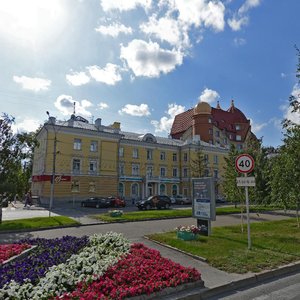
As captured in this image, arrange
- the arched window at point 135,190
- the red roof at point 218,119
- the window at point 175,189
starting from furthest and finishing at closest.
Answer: the red roof at point 218,119
the window at point 175,189
the arched window at point 135,190

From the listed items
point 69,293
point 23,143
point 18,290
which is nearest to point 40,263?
point 18,290

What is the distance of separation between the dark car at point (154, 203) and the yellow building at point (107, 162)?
11.5 metres

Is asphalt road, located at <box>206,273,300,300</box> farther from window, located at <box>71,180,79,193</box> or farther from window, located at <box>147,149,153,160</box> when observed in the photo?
window, located at <box>147,149,153,160</box>

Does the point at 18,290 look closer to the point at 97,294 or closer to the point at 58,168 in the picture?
the point at 97,294

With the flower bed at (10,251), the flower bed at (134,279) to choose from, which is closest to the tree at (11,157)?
the flower bed at (10,251)

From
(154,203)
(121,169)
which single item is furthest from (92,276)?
(121,169)

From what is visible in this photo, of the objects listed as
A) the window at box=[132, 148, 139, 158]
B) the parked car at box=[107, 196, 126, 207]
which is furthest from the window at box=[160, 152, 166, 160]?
the parked car at box=[107, 196, 126, 207]

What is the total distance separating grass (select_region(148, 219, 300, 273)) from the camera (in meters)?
7.52

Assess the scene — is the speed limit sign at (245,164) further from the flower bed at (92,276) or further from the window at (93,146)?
the window at (93,146)

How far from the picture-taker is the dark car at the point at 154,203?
3114 cm

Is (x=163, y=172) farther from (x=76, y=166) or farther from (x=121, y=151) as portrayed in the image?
(x=76, y=166)

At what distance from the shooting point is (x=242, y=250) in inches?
362

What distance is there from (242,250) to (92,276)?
5.66 m

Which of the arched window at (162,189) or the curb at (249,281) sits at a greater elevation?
the arched window at (162,189)
